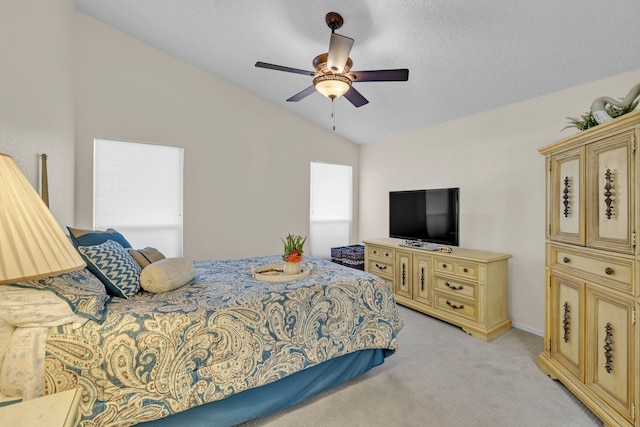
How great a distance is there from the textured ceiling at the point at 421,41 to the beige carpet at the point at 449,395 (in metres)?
2.49

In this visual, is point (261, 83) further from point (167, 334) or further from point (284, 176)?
point (167, 334)

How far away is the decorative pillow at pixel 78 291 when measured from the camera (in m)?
1.27

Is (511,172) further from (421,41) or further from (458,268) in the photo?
(421,41)

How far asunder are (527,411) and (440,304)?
140cm

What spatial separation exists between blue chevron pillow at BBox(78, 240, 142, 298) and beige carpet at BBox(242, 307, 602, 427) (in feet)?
3.67

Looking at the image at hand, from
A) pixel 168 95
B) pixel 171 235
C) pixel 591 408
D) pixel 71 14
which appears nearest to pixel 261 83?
pixel 168 95

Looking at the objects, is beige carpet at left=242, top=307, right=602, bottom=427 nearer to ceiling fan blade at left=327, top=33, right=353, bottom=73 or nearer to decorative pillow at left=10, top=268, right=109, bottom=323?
decorative pillow at left=10, top=268, right=109, bottom=323

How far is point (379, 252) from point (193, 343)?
9.48 ft

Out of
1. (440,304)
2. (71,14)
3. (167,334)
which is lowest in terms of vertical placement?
(440,304)

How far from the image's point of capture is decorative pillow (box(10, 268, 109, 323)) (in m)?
1.27

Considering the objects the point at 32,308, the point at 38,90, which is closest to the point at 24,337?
the point at 32,308

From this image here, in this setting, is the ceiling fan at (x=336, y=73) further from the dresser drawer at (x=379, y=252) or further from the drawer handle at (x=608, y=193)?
the dresser drawer at (x=379, y=252)

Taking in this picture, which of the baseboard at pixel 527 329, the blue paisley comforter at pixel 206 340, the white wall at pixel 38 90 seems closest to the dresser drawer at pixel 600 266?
the baseboard at pixel 527 329

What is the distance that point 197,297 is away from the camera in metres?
1.80
